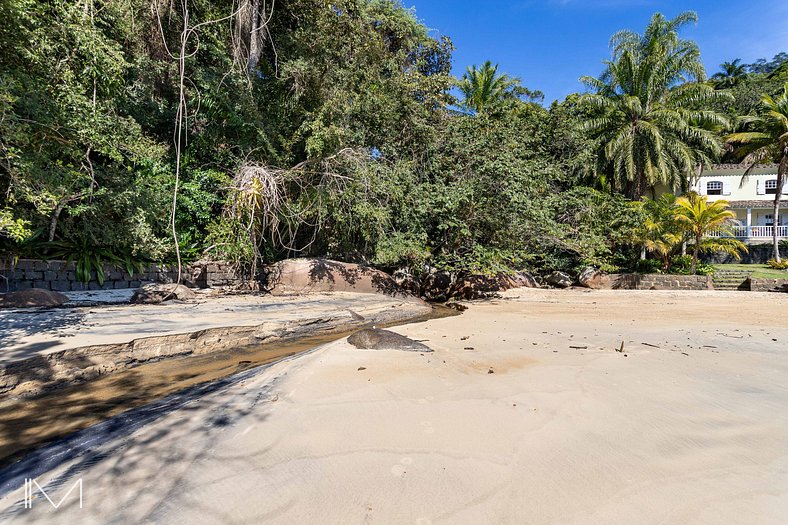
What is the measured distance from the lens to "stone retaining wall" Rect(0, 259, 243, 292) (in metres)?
8.46

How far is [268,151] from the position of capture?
11.9 m

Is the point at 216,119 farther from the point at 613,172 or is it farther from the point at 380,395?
the point at 613,172

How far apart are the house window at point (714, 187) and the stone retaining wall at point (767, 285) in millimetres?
14638

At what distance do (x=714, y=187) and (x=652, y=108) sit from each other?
9.81 m

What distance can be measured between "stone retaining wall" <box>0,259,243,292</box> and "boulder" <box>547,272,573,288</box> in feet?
39.9

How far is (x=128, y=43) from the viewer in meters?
10.9

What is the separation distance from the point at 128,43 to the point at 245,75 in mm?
3239

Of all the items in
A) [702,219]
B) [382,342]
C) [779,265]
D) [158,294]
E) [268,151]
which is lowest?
[382,342]

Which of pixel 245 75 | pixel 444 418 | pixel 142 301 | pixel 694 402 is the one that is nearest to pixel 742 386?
pixel 694 402

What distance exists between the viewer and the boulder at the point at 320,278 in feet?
37.1

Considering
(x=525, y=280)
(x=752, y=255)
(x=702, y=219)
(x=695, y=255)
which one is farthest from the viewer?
(x=752, y=255)

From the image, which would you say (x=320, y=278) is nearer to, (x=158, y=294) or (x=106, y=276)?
(x=158, y=294)

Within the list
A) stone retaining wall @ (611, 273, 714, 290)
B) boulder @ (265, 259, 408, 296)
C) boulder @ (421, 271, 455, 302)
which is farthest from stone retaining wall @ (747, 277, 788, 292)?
boulder @ (265, 259, 408, 296)

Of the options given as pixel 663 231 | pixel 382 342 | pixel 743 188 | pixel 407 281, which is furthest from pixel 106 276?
pixel 743 188
